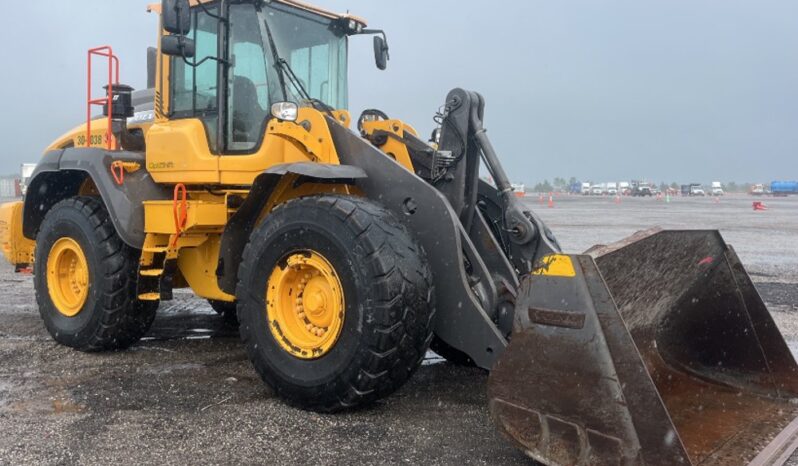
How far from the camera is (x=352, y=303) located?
12.8 feet

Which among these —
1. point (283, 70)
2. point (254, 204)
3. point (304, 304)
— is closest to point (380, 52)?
point (283, 70)

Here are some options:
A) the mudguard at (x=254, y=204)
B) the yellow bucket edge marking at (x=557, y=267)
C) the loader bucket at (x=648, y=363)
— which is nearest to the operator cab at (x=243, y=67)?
the mudguard at (x=254, y=204)

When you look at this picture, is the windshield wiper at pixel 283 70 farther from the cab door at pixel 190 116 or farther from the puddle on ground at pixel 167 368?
the puddle on ground at pixel 167 368

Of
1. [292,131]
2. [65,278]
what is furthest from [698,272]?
[65,278]

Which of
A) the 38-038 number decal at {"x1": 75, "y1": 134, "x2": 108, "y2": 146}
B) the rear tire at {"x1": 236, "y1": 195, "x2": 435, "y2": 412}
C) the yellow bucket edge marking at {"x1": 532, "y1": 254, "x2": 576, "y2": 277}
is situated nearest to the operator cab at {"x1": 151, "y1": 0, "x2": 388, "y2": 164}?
the 38-038 number decal at {"x1": 75, "y1": 134, "x2": 108, "y2": 146}

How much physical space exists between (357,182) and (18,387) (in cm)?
259

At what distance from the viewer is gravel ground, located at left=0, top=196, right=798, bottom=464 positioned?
3.59 m

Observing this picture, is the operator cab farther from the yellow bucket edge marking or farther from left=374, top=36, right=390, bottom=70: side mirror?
the yellow bucket edge marking

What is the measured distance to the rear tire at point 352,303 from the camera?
382 cm

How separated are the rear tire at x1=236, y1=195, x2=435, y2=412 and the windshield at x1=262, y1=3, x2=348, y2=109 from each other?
1.42 m

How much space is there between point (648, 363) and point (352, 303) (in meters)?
1.79

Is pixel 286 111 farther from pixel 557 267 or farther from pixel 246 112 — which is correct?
pixel 557 267

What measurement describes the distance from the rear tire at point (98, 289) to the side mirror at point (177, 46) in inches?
61.4

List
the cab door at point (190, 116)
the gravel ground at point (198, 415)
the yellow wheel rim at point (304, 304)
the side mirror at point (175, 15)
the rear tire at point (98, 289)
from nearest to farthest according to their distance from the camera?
the gravel ground at point (198, 415) < the yellow wheel rim at point (304, 304) < the side mirror at point (175, 15) < the cab door at point (190, 116) < the rear tire at point (98, 289)
